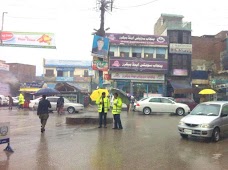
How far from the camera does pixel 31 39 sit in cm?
3359

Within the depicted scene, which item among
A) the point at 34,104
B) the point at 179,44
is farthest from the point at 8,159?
the point at 179,44

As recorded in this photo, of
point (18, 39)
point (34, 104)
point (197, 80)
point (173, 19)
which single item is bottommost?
point (34, 104)

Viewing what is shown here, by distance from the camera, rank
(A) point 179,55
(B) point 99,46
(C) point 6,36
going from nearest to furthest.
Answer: (B) point 99,46
(C) point 6,36
(A) point 179,55

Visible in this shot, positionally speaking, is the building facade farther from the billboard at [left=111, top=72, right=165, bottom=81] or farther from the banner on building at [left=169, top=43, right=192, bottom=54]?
the banner on building at [left=169, top=43, right=192, bottom=54]

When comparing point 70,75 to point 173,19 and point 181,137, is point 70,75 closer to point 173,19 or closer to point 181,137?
point 173,19

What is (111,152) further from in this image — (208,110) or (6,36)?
(6,36)

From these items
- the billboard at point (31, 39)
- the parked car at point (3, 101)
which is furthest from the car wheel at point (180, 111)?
the parked car at point (3, 101)

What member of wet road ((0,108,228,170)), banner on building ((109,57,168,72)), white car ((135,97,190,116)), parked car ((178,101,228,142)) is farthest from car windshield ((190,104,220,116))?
banner on building ((109,57,168,72))

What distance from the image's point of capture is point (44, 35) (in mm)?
33781

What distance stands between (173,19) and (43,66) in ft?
84.1

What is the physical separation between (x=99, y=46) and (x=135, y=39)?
2250cm

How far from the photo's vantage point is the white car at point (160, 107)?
26547 mm

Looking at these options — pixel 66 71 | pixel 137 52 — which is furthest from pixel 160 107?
pixel 66 71

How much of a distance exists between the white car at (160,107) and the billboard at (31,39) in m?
12.8
